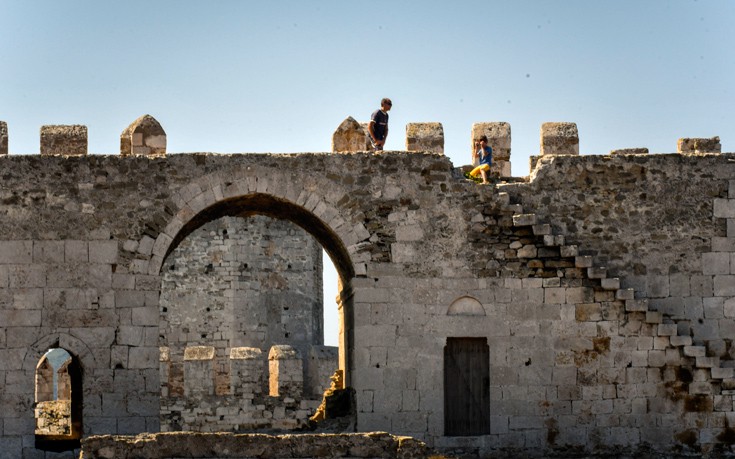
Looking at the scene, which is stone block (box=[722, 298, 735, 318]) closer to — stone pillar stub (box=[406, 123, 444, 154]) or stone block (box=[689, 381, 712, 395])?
stone block (box=[689, 381, 712, 395])

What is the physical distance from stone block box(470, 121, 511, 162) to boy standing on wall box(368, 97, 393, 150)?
1.34 meters

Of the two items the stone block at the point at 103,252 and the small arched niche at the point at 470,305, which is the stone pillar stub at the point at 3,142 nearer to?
the stone block at the point at 103,252

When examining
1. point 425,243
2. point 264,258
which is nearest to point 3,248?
point 425,243

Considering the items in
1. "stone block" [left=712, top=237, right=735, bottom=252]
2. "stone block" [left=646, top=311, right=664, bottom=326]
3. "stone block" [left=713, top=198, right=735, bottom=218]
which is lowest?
"stone block" [left=646, top=311, right=664, bottom=326]

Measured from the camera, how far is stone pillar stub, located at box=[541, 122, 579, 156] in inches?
920

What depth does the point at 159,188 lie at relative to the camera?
22.1 metres

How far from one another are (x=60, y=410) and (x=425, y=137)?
9989 mm

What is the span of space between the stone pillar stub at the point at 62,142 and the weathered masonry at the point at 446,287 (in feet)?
0.15

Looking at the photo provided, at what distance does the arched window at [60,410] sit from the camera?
2244cm

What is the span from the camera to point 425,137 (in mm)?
23047

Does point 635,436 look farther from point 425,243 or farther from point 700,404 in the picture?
point 425,243

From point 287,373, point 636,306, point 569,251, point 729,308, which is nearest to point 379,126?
point 569,251

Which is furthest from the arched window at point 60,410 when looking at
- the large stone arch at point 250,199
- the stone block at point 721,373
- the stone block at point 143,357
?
the stone block at point 721,373

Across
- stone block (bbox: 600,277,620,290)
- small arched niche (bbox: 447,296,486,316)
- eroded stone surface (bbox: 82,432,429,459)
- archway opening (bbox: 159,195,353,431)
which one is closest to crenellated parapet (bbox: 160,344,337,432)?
archway opening (bbox: 159,195,353,431)
